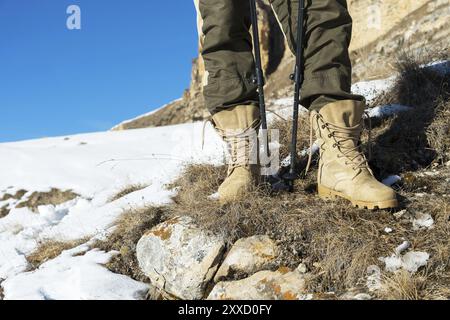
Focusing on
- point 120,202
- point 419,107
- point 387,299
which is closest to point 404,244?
point 387,299

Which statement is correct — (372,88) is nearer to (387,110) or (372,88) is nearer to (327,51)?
(387,110)

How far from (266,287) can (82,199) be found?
4139 mm

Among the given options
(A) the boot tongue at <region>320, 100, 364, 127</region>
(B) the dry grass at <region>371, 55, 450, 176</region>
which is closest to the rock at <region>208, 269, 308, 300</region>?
(A) the boot tongue at <region>320, 100, 364, 127</region>

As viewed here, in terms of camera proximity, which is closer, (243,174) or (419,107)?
(243,174)

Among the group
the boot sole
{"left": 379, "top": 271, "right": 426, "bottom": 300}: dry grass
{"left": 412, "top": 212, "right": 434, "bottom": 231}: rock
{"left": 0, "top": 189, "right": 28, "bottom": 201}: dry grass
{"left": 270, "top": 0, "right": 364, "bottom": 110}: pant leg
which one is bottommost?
{"left": 0, "top": 189, "right": 28, "bottom": 201}: dry grass

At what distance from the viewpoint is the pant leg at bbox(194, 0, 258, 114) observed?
2.32 metres

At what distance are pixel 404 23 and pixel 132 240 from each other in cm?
1938

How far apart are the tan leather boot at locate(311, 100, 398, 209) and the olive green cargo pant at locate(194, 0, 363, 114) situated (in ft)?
0.22

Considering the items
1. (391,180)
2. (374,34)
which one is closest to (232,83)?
(391,180)

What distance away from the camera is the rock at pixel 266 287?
5.87 feet

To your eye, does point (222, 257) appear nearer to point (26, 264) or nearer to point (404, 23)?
point (26, 264)

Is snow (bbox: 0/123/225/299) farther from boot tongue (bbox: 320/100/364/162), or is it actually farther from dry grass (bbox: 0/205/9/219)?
boot tongue (bbox: 320/100/364/162)

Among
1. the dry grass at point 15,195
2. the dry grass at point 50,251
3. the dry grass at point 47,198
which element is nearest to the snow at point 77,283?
the dry grass at point 50,251

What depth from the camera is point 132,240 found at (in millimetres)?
2592
